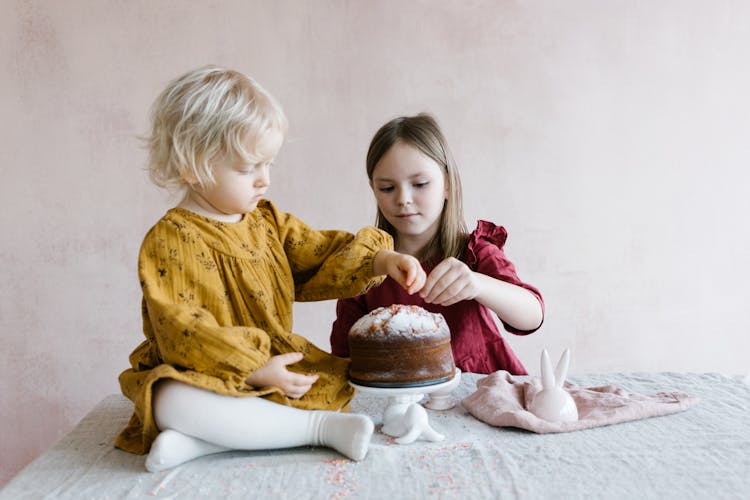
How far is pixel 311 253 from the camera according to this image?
136cm

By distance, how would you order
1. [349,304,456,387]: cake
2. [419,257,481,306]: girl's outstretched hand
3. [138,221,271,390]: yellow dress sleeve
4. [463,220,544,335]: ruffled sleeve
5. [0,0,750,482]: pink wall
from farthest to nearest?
[0,0,750,482]: pink wall
[463,220,544,335]: ruffled sleeve
[419,257,481,306]: girl's outstretched hand
[349,304,456,387]: cake
[138,221,271,390]: yellow dress sleeve

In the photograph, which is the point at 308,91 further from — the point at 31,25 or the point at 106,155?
the point at 31,25

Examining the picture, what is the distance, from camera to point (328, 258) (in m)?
1.34

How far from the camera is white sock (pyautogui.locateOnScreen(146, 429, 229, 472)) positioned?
987mm

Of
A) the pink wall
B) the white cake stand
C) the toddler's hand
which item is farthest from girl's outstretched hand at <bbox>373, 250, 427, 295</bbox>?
the pink wall

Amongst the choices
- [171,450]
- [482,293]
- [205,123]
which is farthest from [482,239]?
[171,450]

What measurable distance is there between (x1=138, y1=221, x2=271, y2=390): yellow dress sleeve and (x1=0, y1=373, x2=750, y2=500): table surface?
0.16m

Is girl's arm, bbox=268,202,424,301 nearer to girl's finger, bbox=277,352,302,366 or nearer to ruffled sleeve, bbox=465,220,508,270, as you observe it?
girl's finger, bbox=277,352,302,366

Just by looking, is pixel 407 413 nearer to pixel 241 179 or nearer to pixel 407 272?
pixel 407 272

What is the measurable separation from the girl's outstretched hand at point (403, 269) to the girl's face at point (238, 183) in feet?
0.86

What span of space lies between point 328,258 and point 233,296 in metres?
0.22

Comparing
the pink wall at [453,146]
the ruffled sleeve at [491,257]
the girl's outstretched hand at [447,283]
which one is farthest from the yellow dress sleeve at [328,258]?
the pink wall at [453,146]

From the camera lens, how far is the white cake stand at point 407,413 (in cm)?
110

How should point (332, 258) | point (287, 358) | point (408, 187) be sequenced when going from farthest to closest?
point (408, 187)
point (332, 258)
point (287, 358)
